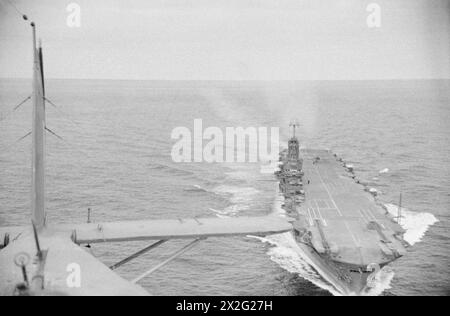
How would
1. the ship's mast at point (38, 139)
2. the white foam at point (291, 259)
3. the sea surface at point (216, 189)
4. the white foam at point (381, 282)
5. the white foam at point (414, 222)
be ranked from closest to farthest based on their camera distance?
the ship's mast at point (38, 139) → the white foam at point (381, 282) → the white foam at point (291, 259) → the sea surface at point (216, 189) → the white foam at point (414, 222)

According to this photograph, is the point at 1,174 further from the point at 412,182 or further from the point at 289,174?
the point at 412,182

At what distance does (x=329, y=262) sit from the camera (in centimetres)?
3594

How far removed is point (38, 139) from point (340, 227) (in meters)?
28.7

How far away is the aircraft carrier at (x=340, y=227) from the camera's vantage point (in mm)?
34969

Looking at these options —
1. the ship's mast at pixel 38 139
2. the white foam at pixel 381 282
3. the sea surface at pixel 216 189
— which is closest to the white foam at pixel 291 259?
the sea surface at pixel 216 189

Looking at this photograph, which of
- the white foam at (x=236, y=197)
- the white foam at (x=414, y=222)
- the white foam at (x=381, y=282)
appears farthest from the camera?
the white foam at (x=236, y=197)

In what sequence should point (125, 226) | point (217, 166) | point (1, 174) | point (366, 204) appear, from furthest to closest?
point (217, 166) → point (1, 174) → point (366, 204) → point (125, 226)

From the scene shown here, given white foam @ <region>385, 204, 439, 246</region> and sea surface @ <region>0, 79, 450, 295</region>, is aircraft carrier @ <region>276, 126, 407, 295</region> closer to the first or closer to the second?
sea surface @ <region>0, 79, 450, 295</region>

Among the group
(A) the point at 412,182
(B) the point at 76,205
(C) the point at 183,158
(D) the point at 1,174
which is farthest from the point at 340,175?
(D) the point at 1,174

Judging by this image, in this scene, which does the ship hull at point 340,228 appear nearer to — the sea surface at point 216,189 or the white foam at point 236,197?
the sea surface at point 216,189

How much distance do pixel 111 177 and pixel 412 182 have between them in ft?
125

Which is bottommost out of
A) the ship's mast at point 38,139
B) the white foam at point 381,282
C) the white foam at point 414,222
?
the white foam at point 381,282

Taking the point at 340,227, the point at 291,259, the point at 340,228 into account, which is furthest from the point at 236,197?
the point at 340,228

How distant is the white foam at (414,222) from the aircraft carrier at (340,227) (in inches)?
111
